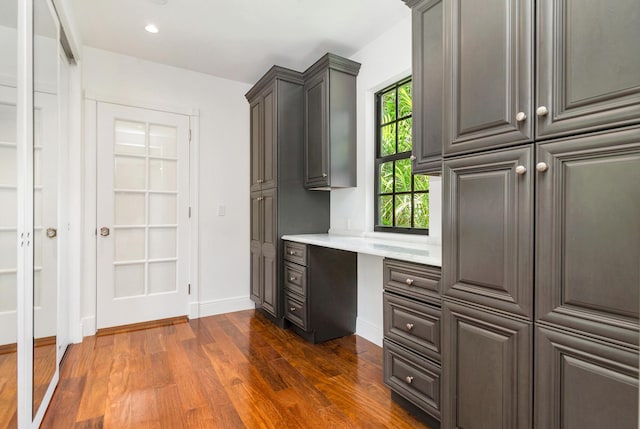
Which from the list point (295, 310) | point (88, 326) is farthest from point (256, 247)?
point (88, 326)

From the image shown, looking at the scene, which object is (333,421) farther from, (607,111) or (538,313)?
(607,111)

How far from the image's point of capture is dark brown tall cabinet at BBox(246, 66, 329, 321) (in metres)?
3.10

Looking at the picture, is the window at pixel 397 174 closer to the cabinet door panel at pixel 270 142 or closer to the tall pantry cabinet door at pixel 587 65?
the cabinet door panel at pixel 270 142

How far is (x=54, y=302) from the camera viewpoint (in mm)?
2135

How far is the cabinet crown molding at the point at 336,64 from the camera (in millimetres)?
2842

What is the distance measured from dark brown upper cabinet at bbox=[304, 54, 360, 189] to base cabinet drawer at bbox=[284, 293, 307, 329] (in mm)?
1062

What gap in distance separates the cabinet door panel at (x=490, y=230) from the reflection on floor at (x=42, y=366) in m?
2.14

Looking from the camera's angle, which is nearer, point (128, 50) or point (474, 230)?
point (474, 230)

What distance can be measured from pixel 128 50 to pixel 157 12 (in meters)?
0.82

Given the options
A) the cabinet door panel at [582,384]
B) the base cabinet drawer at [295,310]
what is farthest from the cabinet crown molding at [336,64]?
the cabinet door panel at [582,384]

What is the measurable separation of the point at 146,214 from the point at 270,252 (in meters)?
1.33

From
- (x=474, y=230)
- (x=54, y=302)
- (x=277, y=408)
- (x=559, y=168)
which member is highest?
(x=559, y=168)

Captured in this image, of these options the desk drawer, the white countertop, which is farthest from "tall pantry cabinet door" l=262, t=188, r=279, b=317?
the desk drawer

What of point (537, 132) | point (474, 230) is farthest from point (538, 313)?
point (537, 132)
